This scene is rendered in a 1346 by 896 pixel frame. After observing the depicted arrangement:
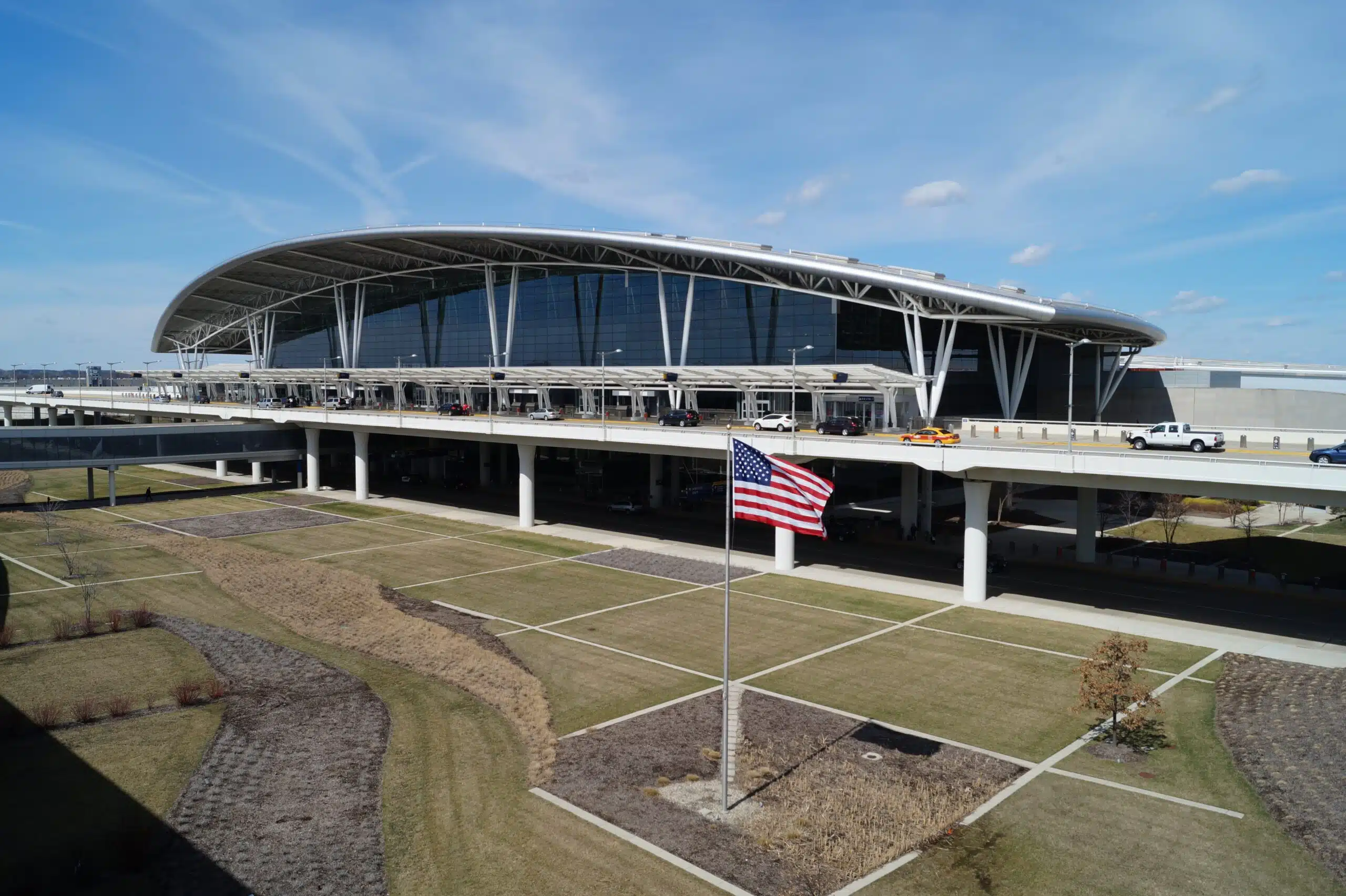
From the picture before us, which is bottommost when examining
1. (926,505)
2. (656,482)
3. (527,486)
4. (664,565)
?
(664,565)

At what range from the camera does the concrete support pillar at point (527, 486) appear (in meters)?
60.5

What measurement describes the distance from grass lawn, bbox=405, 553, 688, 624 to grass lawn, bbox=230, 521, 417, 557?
12048 mm

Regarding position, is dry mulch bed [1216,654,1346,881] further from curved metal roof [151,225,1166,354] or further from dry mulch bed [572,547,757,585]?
curved metal roof [151,225,1166,354]

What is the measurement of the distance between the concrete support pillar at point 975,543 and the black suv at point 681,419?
72.9 ft

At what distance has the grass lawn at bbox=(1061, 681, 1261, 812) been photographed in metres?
20.2

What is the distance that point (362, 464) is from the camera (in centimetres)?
7344

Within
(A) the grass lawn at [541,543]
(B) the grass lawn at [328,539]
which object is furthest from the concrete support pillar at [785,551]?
Answer: (B) the grass lawn at [328,539]

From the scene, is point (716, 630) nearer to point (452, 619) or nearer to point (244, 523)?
point (452, 619)

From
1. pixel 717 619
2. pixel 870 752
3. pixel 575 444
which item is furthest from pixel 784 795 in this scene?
pixel 575 444

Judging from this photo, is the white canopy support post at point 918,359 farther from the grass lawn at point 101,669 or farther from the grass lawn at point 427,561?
the grass lawn at point 101,669

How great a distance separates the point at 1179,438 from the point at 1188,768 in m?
21.7

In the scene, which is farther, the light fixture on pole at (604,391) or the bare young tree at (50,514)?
the light fixture on pole at (604,391)

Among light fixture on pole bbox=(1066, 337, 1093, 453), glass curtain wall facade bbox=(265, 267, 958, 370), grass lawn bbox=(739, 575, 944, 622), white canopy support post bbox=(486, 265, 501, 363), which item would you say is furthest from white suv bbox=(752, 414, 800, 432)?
white canopy support post bbox=(486, 265, 501, 363)

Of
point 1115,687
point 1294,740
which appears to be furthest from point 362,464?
point 1294,740
